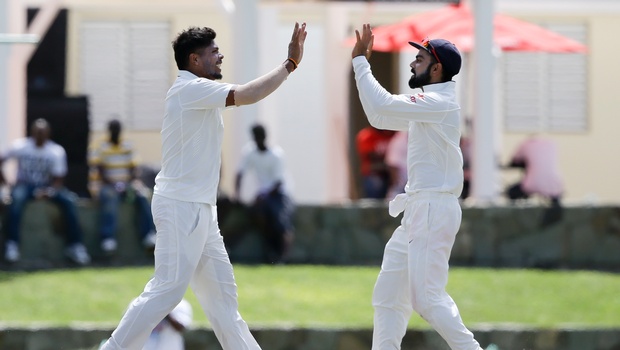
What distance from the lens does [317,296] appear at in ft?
48.7

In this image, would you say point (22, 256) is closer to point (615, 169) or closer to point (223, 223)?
point (223, 223)

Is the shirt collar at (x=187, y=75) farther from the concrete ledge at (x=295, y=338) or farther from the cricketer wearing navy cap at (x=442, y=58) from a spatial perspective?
the concrete ledge at (x=295, y=338)

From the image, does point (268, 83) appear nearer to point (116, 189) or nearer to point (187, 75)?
point (187, 75)

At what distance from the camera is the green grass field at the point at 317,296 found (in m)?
14.3

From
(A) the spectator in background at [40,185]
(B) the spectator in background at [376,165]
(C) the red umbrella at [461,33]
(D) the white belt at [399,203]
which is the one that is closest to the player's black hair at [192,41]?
(D) the white belt at [399,203]

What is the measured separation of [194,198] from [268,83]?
0.72 metres

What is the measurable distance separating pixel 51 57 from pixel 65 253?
5092mm

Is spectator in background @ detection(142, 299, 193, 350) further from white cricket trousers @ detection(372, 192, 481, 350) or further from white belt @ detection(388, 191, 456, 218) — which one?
white belt @ detection(388, 191, 456, 218)

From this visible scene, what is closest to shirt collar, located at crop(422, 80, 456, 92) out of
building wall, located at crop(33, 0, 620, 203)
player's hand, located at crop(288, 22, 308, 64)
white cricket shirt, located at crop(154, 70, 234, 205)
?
player's hand, located at crop(288, 22, 308, 64)

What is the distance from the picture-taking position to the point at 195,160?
8.39 meters

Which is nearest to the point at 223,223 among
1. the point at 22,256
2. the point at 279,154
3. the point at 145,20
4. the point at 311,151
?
the point at 279,154

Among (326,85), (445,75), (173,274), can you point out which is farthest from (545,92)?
(173,274)

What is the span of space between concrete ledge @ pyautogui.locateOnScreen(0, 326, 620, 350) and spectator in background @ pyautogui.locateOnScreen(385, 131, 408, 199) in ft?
12.5

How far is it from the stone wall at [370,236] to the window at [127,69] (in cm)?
511
